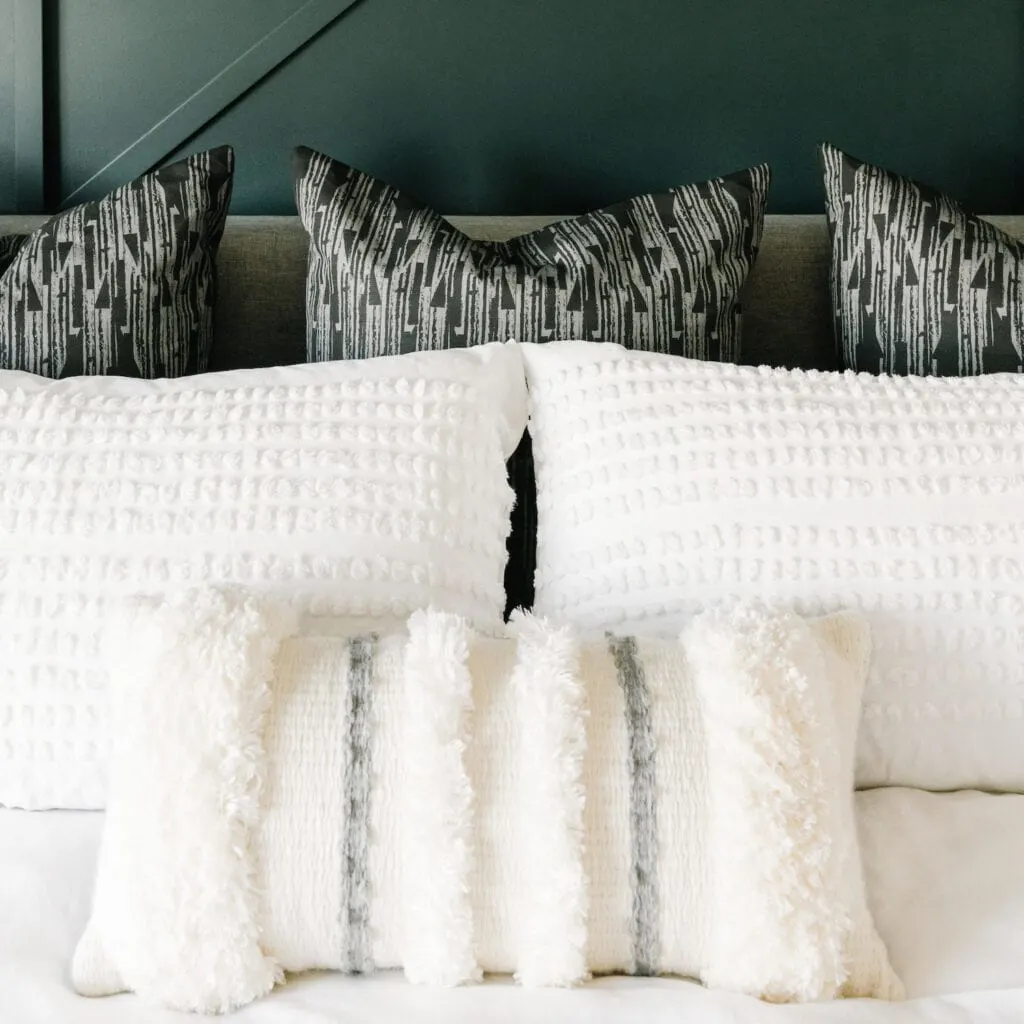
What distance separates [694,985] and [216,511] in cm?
53

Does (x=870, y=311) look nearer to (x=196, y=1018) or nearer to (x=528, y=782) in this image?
(x=528, y=782)

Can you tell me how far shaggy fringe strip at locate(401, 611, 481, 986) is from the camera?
0.63 m

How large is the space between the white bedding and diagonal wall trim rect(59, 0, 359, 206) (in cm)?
91

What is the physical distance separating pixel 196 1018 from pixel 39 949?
0.16m

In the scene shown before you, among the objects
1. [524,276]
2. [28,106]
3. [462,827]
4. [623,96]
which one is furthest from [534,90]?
[462,827]

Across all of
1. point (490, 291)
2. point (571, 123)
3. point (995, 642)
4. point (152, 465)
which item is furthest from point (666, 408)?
point (571, 123)

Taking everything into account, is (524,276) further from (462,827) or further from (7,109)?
(7,109)

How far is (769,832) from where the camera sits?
0.64m

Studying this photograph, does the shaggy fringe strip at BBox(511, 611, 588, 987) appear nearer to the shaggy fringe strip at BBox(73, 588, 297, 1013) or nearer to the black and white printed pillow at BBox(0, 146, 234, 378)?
the shaggy fringe strip at BBox(73, 588, 297, 1013)

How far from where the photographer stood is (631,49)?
1.29m

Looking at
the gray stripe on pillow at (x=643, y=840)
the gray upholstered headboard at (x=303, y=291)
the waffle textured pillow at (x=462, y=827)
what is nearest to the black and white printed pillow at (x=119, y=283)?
the gray upholstered headboard at (x=303, y=291)

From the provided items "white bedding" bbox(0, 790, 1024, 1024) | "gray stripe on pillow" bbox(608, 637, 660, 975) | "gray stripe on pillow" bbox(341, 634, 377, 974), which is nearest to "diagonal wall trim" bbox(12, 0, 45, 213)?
"white bedding" bbox(0, 790, 1024, 1024)

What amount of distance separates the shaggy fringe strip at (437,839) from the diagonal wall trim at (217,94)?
99 cm

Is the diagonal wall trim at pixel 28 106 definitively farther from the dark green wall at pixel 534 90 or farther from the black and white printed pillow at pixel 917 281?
the black and white printed pillow at pixel 917 281
